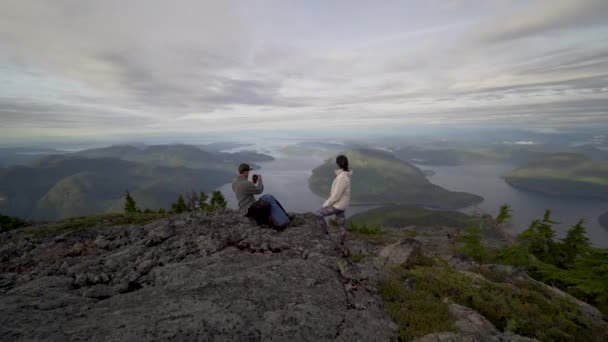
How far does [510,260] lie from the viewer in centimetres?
1819

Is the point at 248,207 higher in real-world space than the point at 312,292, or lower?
higher

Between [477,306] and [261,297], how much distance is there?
7874 millimetres

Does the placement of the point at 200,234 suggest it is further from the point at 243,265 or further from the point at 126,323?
the point at 126,323

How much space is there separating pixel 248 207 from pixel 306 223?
347 centimetres

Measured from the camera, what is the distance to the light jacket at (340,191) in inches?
469

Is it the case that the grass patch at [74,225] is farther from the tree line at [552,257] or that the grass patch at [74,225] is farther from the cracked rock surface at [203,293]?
the tree line at [552,257]

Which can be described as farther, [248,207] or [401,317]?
[248,207]

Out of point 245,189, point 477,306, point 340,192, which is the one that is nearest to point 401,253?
point 477,306

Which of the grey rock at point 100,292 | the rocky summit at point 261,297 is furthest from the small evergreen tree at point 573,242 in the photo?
the grey rock at point 100,292

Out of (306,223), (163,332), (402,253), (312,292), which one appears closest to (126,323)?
(163,332)

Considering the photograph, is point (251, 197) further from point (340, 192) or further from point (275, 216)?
point (340, 192)

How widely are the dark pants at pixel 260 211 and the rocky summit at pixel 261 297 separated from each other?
0.64 metres

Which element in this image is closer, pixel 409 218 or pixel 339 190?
pixel 339 190

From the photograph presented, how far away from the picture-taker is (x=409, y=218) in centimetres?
17400
